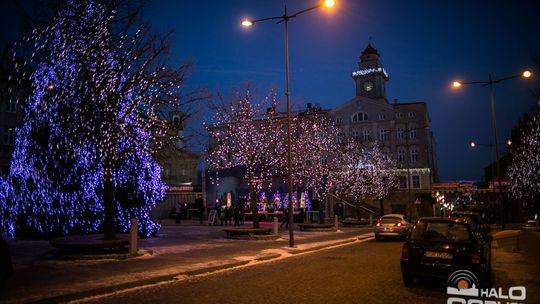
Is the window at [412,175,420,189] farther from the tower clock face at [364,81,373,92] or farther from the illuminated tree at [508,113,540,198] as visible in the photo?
the tower clock face at [364,81,373,92]

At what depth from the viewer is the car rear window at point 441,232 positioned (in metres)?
9.39

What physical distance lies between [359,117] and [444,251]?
58.9 meters

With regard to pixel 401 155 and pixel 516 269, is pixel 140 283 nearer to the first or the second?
pixel 516 269

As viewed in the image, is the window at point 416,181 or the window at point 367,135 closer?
the window at point 416,181

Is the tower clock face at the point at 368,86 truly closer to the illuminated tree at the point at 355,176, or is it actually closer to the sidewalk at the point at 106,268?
the illuminated tree at the point at 355,176

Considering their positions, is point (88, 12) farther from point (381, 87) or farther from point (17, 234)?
point (381, 87)

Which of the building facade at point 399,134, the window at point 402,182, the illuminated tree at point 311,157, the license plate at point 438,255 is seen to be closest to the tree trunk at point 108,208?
the license plate at point 438,255

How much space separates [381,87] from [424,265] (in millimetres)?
72830

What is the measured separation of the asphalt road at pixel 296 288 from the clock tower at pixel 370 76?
68.2 m

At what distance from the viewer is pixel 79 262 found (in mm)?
13141

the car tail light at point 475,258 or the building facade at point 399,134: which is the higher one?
the building facade at point 399,134

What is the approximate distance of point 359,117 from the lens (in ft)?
218

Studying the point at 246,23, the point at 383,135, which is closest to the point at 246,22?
the point at 246,23

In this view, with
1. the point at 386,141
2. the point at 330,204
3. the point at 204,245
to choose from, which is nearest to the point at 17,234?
the point at 204,245
